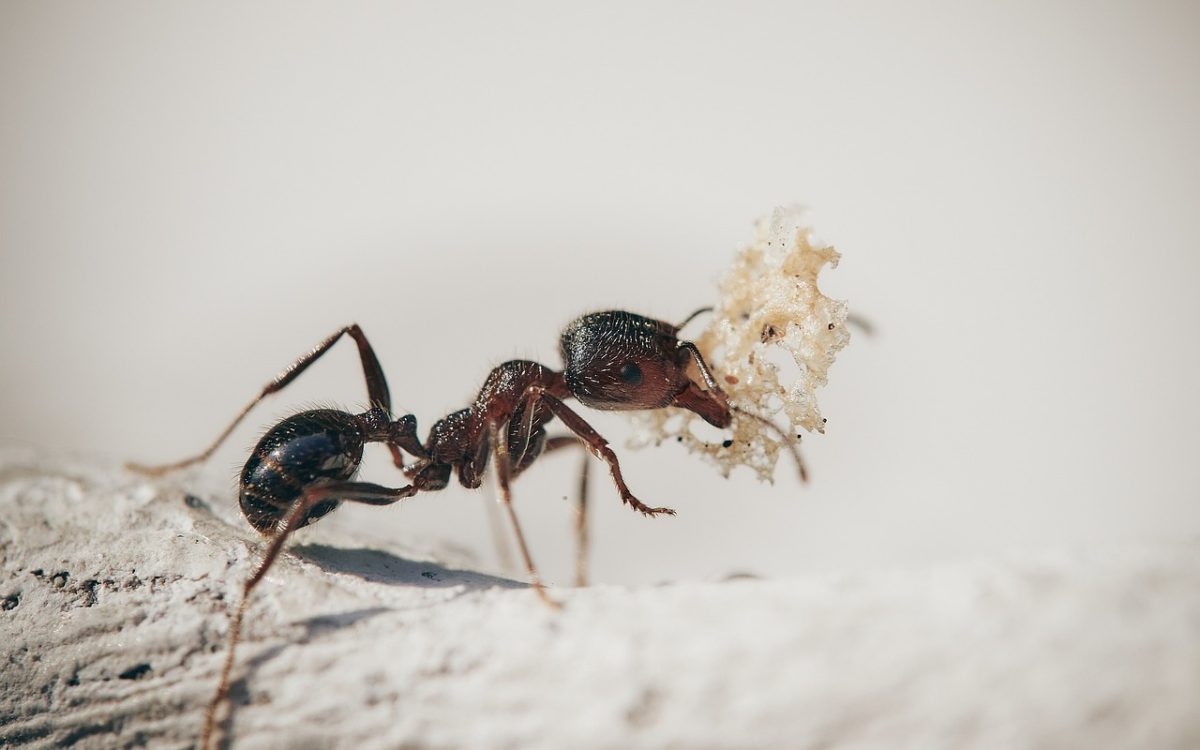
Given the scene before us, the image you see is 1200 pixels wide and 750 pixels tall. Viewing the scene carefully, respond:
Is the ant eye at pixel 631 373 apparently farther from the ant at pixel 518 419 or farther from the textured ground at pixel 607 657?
the textured ground at pixel 607 657

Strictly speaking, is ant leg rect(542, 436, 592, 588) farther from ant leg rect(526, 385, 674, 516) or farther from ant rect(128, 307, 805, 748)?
ant leg rect(526, 385, 674, 516)

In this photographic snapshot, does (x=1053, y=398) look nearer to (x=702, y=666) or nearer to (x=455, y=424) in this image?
(x=455, y=424)

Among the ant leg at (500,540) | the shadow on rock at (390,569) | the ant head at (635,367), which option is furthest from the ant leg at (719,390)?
the ant leg at (500,540)

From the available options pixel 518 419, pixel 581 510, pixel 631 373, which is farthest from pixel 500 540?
pixel 631 373

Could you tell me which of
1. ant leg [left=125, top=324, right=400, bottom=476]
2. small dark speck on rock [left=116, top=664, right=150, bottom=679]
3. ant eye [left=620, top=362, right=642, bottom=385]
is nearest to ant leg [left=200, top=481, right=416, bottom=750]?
small dark speck on rock [left=116, top=664, right=150, bottom=679]

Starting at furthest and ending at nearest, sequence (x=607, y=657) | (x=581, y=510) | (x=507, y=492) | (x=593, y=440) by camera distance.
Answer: (x=581, y=510) → (x=593, y=440) → (x=507, y=492) → (x=607, y=657)

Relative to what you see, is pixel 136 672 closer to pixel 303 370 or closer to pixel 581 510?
pixel 303 370
